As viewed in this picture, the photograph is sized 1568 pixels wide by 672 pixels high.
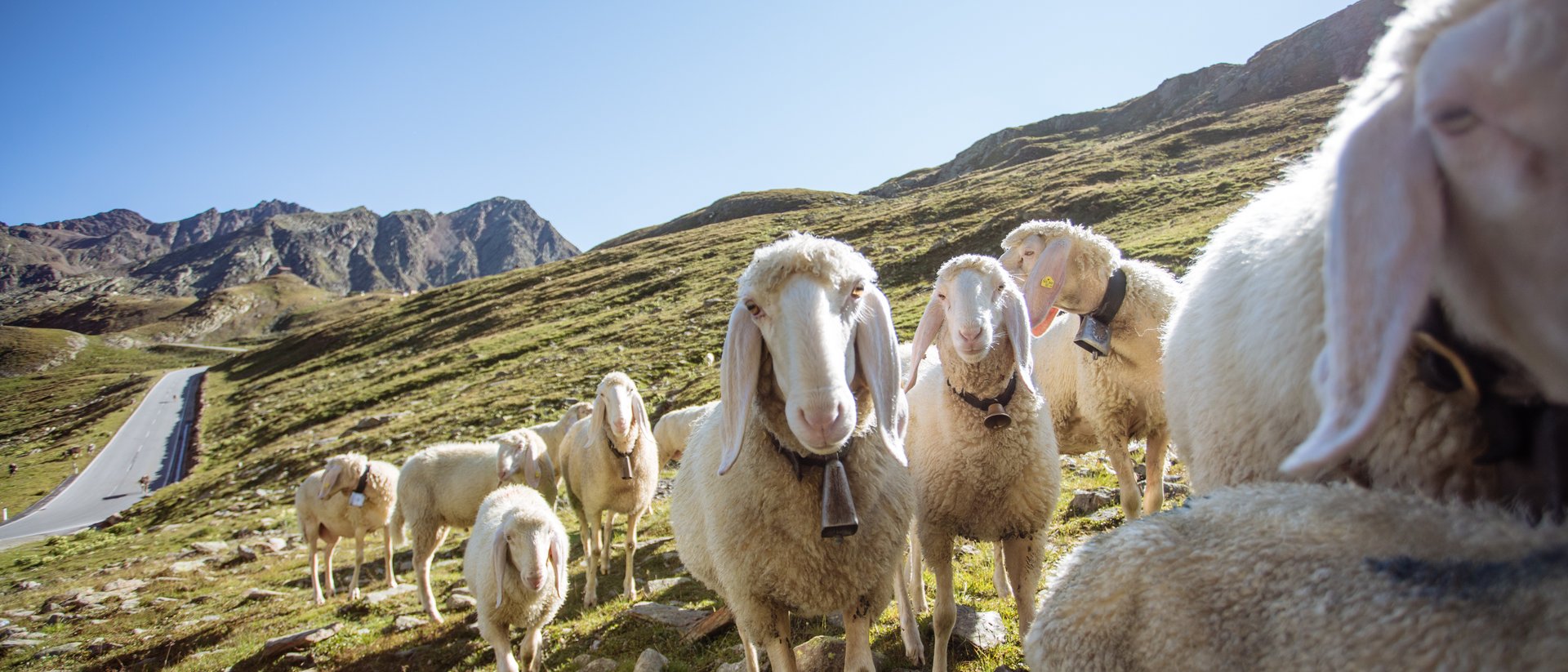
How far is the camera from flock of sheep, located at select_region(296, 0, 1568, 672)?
42.8 inches

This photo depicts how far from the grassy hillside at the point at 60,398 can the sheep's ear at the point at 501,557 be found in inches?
1775

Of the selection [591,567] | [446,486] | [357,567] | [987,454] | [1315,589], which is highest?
[1315,589]

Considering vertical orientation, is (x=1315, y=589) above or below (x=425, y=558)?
above

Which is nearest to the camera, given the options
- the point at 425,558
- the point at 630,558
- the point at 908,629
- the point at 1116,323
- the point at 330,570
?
the point at 908,629

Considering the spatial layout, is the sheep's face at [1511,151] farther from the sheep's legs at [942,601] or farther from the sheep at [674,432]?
the sheep at [674,432]

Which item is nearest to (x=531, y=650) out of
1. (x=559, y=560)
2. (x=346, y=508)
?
(x=559, y=560)

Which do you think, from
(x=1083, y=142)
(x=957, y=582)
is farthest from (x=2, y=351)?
(x=1083, y=142)

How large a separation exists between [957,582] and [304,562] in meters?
15.3

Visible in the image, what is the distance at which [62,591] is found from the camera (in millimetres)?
14719

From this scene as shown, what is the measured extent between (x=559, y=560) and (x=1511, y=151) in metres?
7.62

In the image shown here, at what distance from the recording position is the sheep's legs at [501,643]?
6613 mm

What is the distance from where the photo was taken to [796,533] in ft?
11.8

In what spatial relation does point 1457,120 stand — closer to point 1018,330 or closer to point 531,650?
point 1018,330

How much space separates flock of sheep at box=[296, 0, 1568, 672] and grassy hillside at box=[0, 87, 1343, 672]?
1601 millimetres
